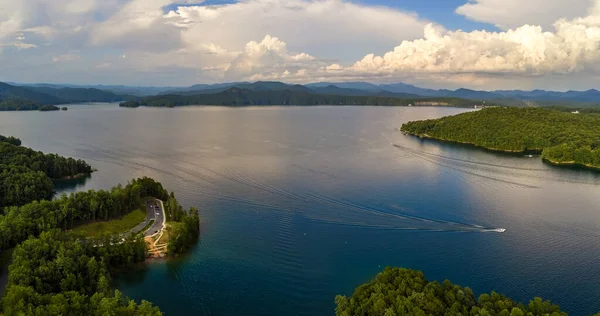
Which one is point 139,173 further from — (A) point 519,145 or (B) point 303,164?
(A) point 519,145

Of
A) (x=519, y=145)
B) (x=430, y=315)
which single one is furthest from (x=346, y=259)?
(x=519, y=145)

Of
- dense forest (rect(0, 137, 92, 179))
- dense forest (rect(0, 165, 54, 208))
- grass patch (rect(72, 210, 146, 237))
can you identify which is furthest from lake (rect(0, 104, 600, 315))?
grass patch (rect(72, 210, 146, 237))

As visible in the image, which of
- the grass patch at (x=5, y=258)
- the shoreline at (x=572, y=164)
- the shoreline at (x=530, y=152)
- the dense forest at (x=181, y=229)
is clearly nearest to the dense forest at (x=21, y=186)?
the grass patch at (x=5, y=258)

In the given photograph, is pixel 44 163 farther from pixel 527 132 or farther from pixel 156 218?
pixel 527 132

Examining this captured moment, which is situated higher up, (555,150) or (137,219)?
(555,150)

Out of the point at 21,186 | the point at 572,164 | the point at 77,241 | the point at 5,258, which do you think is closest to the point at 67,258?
the point at 77,241

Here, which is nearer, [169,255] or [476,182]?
[169,255]
